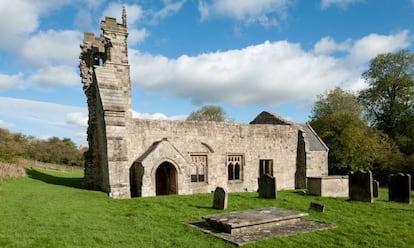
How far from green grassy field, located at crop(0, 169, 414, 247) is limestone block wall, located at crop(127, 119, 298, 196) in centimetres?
387

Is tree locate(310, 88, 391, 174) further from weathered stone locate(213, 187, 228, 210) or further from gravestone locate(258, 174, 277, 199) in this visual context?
weathered stone locate(213, 187, 228, 210)

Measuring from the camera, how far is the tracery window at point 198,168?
55.7ft

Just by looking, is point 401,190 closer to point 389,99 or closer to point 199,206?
point 199,206

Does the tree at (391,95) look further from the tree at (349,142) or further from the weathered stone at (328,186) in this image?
the weathered stone at (328,186)

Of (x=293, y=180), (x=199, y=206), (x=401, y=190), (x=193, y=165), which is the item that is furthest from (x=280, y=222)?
(x=293, y=180)

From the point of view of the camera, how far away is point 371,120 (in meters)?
34.7

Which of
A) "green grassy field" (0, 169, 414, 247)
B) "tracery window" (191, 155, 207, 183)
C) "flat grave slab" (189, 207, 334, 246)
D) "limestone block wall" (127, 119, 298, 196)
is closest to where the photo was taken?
"green grassy field" (0, 169, 414, 247)

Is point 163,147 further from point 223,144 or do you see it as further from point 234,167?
point 234,167

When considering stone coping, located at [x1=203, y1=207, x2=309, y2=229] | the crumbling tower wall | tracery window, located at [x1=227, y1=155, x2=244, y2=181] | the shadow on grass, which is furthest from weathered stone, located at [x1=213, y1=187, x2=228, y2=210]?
the shadow on grass

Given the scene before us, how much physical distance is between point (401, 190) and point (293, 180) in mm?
7860

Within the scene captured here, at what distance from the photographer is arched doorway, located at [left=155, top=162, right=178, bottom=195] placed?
50.5ft

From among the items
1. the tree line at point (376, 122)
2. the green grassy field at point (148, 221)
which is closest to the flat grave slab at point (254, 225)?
the green grassy field at point (148, 221)

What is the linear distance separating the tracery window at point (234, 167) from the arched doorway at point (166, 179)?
12.2 ft

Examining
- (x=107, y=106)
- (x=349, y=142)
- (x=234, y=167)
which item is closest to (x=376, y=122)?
(x=349, y=142)
